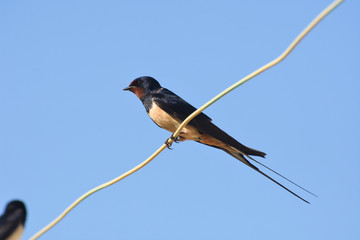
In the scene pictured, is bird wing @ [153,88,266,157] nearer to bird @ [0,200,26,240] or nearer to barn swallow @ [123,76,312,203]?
barn swallow @ [123,76,312,203]

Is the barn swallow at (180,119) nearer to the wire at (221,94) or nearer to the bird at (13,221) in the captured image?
the wire at (221,94)

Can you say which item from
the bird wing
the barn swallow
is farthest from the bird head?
the bird wing

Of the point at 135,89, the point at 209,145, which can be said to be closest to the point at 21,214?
the point at 209,145

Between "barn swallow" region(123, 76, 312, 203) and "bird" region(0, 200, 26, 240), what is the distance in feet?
6.92

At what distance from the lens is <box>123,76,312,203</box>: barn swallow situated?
4712 mm

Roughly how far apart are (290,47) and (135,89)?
3401 mm

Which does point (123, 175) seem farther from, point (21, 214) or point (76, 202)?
point (21, 214)

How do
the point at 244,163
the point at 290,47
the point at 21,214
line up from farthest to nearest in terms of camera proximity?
the point at 244,163 < the point at 21,214 < the point at 290,47

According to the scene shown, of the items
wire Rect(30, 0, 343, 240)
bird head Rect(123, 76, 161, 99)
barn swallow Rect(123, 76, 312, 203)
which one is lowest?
wire Rect(30, 0, 343, 240)

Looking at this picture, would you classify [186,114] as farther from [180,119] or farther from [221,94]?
[221,94]

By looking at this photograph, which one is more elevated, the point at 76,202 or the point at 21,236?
the point at 76,202

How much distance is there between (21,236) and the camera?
2.54m

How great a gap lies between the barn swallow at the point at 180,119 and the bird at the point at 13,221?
2.11 metres

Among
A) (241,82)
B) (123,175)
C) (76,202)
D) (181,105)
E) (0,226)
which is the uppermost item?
(181,105)
